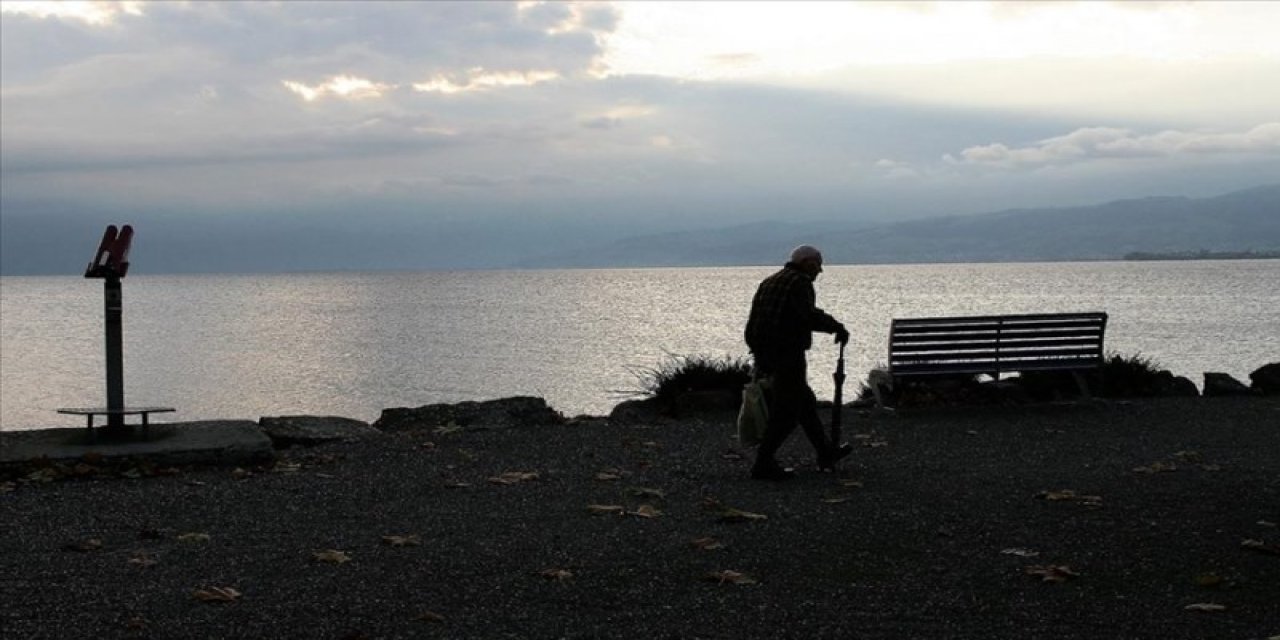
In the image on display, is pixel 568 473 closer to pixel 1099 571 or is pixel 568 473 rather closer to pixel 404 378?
pixel 1099 571

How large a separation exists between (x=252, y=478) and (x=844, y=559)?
201 inches

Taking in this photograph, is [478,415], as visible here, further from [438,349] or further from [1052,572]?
[438,349]

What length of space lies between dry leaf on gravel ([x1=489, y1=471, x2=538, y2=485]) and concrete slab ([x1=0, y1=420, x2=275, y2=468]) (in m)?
2.32

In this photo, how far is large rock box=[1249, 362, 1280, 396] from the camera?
1546 cm

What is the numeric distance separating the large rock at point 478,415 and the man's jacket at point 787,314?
4.34 m

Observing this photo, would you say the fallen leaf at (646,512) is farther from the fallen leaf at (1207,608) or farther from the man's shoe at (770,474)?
the fallen leaf at (1207,608)

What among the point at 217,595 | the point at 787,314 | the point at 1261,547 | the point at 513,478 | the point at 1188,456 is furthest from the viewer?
the point at 1188,456

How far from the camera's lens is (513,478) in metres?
9.62

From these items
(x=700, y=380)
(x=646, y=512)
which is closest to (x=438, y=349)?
(x=700, y=380)

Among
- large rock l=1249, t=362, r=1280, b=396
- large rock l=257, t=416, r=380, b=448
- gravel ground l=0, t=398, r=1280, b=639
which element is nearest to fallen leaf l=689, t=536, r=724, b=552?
gravel ground l=0, t=398, r=1280, b=639

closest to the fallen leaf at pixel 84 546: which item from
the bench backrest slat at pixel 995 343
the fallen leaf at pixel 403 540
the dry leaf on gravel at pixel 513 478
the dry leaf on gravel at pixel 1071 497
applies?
the fallen leaf at pixel 403 540

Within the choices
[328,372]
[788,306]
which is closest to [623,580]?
[788,306]

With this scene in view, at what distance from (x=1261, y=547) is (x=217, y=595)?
5.63m

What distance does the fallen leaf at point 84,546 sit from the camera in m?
7.16
